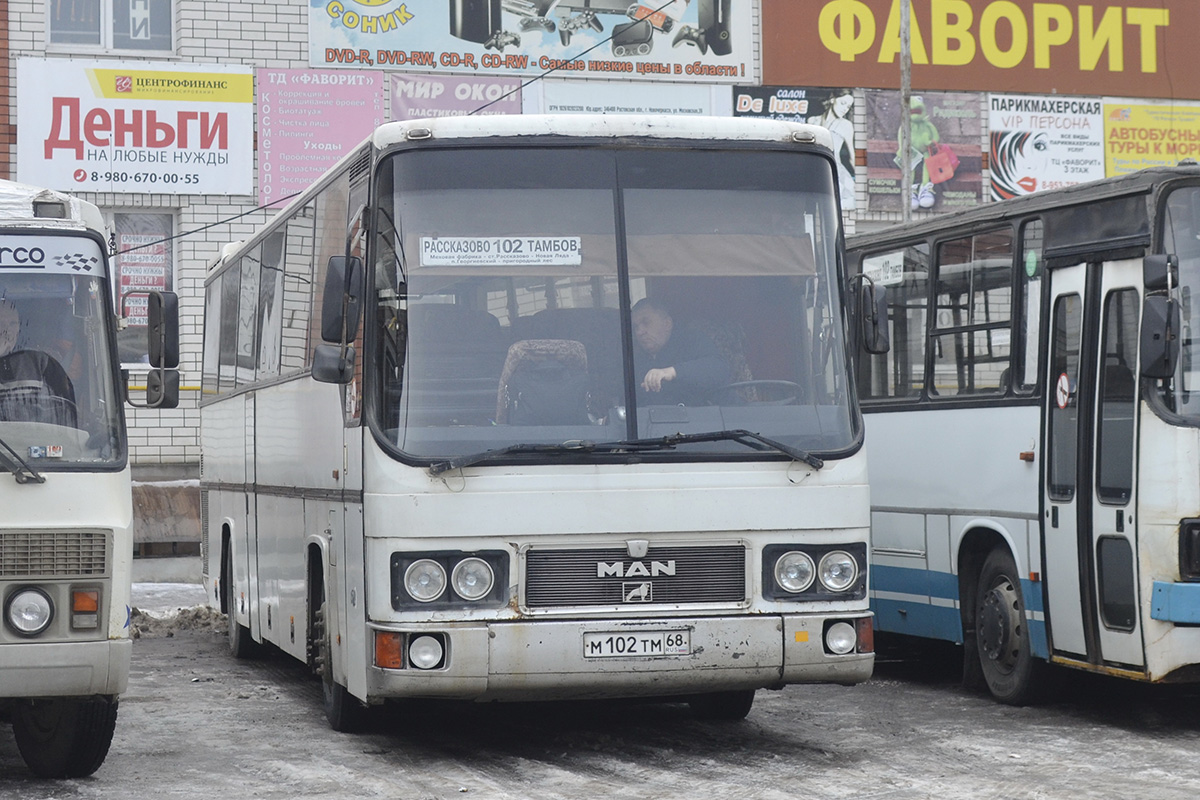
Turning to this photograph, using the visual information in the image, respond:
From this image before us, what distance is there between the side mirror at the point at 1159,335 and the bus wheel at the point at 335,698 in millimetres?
4254

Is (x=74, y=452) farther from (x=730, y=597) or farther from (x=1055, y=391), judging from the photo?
(x=1055, y=391)

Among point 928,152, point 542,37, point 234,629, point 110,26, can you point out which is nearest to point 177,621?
point 234,629

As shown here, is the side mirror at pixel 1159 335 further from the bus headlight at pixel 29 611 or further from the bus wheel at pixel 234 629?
the bus wheel at pixel 234 629

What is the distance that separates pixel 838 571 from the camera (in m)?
8.35

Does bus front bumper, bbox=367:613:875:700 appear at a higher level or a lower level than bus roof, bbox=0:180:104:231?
lower

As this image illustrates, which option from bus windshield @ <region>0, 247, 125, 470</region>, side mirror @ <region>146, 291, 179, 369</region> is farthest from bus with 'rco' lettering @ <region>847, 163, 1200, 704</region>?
bus windshield @ <region>0, 247, 125, 470</region>

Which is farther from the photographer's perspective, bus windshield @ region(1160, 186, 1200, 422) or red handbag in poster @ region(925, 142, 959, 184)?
red handbag in poster @ region(925, 142, 959, 184)

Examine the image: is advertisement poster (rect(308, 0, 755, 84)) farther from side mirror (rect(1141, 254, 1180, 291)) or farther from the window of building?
side mirror (rect(1141, 254, 1180, 291))

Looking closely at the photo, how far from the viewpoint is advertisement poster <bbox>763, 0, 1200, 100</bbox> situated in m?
22.6

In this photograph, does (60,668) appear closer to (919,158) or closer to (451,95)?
(451,95)

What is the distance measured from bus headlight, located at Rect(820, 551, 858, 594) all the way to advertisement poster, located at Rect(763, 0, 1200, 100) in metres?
14.9

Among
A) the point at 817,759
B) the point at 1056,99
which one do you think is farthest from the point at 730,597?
the point at 1056,99

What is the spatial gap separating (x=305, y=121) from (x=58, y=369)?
13.7 meters

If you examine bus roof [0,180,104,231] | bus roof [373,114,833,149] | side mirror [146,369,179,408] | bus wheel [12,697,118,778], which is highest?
bus roof [373,114,833,149]
